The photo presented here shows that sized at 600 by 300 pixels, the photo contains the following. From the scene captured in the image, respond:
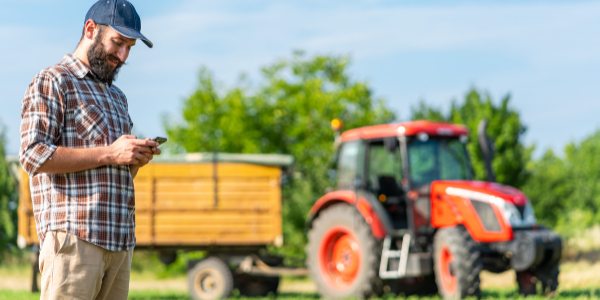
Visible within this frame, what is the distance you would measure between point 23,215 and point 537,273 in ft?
24.0

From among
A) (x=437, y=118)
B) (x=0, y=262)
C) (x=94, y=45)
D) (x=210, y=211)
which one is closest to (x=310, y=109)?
(x=437, y=118)

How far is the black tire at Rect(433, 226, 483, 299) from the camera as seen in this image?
769 cm

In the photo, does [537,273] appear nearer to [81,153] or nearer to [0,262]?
[81,153]

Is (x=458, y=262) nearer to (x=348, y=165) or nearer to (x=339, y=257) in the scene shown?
(x=339, y=257)

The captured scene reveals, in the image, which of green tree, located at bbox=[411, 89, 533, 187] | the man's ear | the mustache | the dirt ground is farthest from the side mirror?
green tree, located at bbox=[411, 89, 533, 187]

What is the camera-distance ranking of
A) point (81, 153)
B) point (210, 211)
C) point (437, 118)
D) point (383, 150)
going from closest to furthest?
point (81, 153), point (383, 150), point (210, 211), point (437, 118)

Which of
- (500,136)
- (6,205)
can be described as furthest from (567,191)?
(6,205)

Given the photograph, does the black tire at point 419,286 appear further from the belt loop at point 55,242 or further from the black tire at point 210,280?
the belt loop at point 55,242

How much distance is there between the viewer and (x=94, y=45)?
2.62m

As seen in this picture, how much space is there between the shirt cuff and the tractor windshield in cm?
715

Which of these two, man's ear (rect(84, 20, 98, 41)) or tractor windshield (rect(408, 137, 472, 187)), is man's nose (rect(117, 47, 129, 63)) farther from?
tractor windshield (rect(408, 137, 472, 187))

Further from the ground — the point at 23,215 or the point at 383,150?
the point at 383,150

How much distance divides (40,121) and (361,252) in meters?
6.86

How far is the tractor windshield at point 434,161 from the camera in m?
9.13
